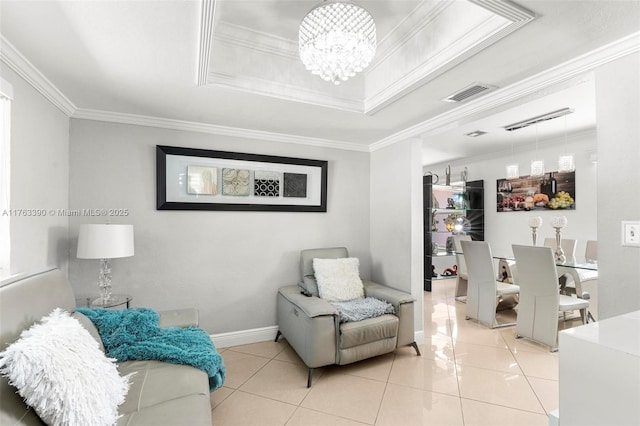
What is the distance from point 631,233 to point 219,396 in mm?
2730

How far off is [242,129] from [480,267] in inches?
125

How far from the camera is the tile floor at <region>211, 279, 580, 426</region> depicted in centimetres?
205

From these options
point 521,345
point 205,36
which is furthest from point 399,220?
point 205,36

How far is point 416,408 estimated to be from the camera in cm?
214

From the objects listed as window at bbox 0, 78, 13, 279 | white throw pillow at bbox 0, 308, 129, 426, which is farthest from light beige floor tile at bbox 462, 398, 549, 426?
window at bbox 0, 78, 13, 279

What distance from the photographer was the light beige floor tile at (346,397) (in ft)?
6.91

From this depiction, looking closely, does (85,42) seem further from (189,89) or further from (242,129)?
(242,129)

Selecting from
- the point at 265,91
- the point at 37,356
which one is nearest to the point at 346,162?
the point at 265,91

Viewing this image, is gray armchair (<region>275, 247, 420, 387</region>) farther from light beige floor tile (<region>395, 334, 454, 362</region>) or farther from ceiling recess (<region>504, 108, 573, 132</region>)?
ceiling recess (<region>504, 108, 573, 132</region>)

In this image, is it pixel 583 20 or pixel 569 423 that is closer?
pixel 569 423

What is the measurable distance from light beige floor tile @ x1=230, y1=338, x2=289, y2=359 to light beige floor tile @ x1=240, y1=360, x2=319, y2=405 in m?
0.21

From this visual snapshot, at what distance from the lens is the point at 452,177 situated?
6.44m

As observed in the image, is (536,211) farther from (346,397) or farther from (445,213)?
(346,397)

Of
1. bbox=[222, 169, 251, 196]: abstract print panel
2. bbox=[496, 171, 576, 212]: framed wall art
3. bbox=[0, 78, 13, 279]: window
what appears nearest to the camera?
bbox=[0, 78, 13, 279]: window
